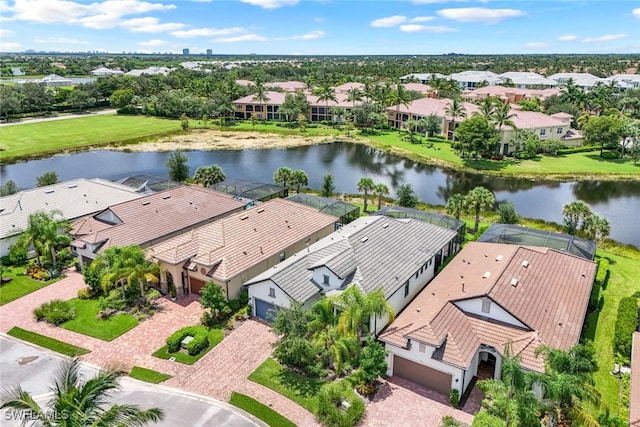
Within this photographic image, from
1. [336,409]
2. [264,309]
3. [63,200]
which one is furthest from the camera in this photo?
[63,200]

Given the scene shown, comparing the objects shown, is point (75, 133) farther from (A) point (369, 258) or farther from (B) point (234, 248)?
(A) point (369, 258)

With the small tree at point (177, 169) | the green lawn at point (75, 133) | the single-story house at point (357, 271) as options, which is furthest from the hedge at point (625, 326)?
the green lawn at point (75, 133)

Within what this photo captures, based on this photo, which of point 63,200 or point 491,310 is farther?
point 63,200

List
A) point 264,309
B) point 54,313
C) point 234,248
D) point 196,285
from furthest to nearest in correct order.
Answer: point 234,248, point 196,285, point 264,309, point 54,313

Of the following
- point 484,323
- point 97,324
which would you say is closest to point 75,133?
point 97,324

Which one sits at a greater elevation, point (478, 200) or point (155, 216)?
point (478, 200)

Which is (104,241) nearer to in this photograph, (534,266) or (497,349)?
(497,349)

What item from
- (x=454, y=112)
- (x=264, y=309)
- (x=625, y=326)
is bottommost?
(x=264, y=309)
